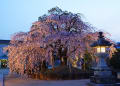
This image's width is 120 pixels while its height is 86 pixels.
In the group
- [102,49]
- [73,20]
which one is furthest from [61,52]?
[102,49]

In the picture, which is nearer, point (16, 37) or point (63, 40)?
point (63, 40)

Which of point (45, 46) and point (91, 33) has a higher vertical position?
point (91, 33)

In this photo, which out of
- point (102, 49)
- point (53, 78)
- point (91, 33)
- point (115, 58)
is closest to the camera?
point (102, 49)

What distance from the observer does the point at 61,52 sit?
765 inches

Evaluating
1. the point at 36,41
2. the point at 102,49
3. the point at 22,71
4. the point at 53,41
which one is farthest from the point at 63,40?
the point at 102,49

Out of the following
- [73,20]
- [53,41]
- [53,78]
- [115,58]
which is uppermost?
[73,20]

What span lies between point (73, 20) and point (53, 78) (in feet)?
20.7

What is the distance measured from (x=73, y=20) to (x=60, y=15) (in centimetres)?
146

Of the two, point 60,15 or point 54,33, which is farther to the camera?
point 60,15

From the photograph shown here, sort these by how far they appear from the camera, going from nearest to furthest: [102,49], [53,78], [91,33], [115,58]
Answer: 1. [102,49]
2. [53,78]
3. [91,33]
4. [115,58]

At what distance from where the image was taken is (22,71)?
60.5 ft

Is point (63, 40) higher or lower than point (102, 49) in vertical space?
higher

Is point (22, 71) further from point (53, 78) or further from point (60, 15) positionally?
point (60, 15)

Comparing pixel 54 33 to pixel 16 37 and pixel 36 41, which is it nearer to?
pixel 36 41
